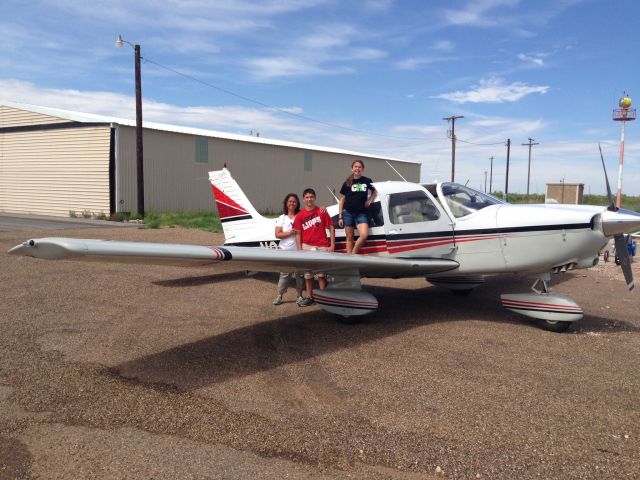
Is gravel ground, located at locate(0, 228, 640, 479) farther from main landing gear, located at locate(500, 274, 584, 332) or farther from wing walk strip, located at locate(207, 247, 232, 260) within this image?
wing walk strip, located at locate(207, 247, 232, 260)

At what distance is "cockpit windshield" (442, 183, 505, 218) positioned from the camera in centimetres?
694

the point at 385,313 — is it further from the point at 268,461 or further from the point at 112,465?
the point at 112,465

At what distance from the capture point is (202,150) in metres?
28.7

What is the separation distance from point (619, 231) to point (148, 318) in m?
6.25

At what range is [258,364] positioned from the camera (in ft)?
16.5

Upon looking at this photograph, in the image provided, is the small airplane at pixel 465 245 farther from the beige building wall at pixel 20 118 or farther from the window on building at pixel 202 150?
the beige building wall at pixel 20 118

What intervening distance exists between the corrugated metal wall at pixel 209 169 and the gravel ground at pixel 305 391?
18.1 m

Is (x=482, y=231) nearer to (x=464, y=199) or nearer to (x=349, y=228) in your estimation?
(x=464, y=199)

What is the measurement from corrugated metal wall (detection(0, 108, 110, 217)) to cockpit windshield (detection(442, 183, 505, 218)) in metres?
20.9

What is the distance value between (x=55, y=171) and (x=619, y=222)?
1083 inches

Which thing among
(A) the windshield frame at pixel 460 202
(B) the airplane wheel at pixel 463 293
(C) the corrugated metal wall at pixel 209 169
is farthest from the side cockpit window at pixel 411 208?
(C) the corrugated metal wall at pixel 209 169

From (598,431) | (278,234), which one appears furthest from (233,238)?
(598,431)

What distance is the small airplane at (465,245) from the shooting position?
6.11m

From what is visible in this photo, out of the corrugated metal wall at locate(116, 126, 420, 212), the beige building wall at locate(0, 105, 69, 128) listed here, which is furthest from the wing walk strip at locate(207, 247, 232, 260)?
the beige building wall at locate(0, 105, 69, 128)
